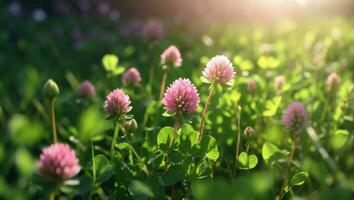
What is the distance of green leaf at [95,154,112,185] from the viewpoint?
121cm

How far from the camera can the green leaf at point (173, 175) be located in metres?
1.19

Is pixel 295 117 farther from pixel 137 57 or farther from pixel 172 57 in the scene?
pixel 137 57

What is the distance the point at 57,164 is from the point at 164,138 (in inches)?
15.6

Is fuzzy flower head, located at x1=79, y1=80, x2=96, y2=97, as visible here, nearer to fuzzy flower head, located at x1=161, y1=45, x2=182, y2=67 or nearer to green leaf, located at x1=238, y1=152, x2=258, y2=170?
fuzzy flower head, located at x1=161, y1=45, x2=182, y2=67

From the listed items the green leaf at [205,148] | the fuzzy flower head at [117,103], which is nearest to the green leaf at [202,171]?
the green leaf at [205,148]

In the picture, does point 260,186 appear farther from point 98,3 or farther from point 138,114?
point 98,3

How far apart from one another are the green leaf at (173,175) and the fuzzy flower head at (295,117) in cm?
28

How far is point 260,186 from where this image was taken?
Result: 0.73m

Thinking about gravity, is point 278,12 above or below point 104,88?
above

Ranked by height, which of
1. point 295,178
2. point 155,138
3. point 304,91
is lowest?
point 295,178

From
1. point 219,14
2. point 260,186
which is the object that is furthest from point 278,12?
point 260,186

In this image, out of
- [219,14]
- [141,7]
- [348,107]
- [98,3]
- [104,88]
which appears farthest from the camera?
[141,7]

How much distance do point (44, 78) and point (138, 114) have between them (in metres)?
1.32

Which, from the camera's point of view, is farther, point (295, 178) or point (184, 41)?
point (184, 41)
